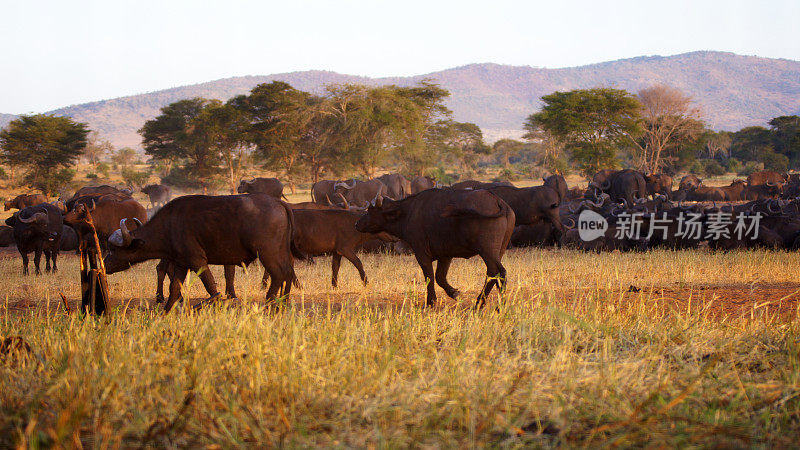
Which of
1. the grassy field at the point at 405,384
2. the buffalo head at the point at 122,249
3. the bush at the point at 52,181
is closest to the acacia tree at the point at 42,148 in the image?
the bush at the point at 52,181

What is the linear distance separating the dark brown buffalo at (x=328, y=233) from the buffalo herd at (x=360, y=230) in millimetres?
17

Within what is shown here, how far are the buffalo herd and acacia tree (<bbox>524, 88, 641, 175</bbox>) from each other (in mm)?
23028

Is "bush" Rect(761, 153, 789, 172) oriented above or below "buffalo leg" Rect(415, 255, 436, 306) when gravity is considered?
above

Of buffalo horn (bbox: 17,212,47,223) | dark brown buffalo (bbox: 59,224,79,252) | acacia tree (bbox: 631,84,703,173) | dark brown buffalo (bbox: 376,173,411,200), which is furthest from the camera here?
acacia tree (bbox: 631,84,703,173)

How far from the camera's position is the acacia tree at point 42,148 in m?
39.2

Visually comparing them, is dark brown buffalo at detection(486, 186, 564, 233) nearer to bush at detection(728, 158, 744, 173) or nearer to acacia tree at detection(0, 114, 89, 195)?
acacia tree at detection(0, 114, 89, 195)

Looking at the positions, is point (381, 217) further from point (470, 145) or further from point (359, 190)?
point (470, 145)

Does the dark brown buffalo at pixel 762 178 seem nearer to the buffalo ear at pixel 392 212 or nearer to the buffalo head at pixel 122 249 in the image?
the buffalo ear at pixel 392 212

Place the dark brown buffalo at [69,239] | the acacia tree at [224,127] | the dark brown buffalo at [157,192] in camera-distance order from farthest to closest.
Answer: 1. the acacia tree at [224,127]
2. the dark brown buffalo at [157,192]
3. the dark brown buffalo at [69,239]

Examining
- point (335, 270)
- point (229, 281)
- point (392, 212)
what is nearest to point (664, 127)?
point (335, 270)

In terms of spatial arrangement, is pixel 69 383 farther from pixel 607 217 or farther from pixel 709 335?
pixel 607 217

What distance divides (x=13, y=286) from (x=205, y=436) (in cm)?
879

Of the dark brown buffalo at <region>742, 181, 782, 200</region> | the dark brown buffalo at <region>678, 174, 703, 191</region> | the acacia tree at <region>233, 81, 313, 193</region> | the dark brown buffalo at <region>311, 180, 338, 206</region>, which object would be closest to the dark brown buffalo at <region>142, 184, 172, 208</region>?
the dark brown buffalo at <region>311, 180, 338, 206</region>

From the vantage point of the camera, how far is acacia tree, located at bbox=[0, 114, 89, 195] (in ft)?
128
